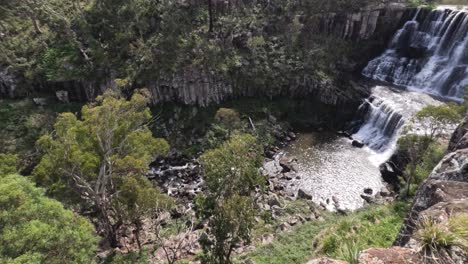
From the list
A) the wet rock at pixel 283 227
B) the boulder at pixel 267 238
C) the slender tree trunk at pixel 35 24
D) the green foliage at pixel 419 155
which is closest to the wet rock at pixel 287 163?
the wet rock at pixel 283 227

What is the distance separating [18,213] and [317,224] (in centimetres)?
1949

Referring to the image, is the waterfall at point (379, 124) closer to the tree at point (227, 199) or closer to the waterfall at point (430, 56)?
the waterfall at point (430, 56)

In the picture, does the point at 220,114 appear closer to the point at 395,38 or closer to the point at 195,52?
the point at 195,52

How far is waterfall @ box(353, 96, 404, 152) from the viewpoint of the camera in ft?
116

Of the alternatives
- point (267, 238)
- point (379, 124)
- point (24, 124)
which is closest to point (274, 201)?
point (267, 238)

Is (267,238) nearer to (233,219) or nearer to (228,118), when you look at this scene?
(233,219)

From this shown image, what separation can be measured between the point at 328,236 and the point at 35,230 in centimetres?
1467

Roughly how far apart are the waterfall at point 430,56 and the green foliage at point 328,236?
2400 cm

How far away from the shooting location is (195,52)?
3950 centimetres

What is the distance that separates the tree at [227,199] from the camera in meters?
15.7

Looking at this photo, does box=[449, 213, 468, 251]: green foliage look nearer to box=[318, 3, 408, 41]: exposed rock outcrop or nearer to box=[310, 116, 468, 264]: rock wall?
box=[310, 116, 468, 264]: rock wall

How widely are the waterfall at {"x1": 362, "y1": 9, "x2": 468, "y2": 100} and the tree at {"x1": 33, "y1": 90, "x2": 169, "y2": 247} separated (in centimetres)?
3604

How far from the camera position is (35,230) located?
1230 centimetres

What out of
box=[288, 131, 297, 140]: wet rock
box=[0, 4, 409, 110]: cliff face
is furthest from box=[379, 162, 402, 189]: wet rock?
box=[0, 4, 409, 110]: cliff face
